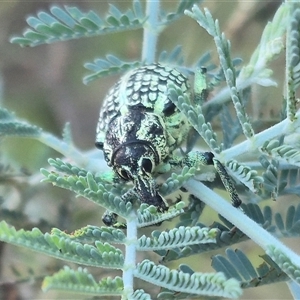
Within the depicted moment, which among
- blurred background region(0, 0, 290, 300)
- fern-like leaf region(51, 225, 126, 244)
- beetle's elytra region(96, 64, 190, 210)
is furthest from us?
blurred background region(0, 0, 290, 300)

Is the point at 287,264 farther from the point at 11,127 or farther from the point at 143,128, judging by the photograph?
the point at 11,127

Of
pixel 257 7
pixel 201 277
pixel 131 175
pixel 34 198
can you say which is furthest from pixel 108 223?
pixel 257 7

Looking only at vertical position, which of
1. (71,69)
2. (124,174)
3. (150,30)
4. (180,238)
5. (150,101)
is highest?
(71,69)

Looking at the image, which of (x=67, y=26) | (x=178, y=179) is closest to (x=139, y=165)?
(x=178, y=179)

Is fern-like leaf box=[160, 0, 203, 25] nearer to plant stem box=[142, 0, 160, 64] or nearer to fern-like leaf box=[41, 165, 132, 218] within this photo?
plant stem box=[142, 0, 160, 64]

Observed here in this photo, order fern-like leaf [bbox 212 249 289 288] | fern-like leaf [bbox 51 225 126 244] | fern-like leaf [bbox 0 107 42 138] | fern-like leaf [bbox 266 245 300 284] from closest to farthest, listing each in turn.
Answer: fern-like leaf [bbox 266 245 300 284]
fern-like leaf [bbox 51 225 126 244]
fern-like leaf [bbox 212 249 289 288]
fern-like leaf [bbox 0 107 42 138]

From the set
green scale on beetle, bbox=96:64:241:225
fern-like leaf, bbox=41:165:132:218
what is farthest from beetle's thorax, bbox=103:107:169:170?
fern-like leaf, bbox=41:165:132:218

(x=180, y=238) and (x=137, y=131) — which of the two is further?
(x=137, y=131)
